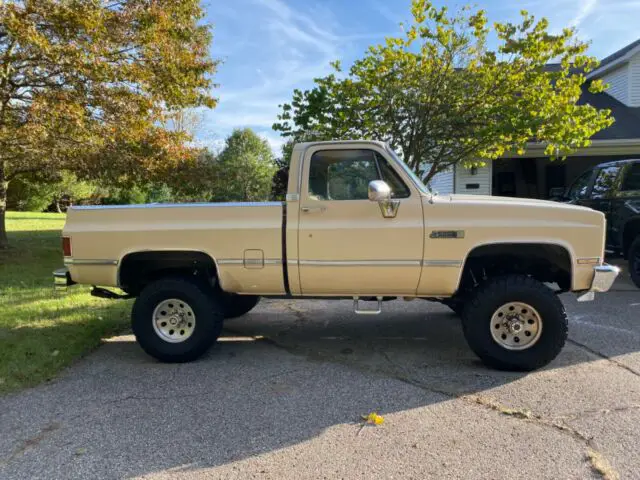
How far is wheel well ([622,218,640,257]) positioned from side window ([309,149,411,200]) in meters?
5.71

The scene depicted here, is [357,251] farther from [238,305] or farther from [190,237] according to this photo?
[238,305]

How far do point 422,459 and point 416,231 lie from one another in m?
2.02

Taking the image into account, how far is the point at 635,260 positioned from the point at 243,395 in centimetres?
724

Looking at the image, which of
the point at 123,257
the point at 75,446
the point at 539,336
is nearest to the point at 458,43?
the point at 539,336

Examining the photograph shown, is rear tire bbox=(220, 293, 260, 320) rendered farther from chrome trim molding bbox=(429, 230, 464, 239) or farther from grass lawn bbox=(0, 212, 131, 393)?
chrome trim molding bbox=(429, 230, 464, 239)

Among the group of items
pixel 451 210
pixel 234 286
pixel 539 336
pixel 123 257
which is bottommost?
pixel 539 336

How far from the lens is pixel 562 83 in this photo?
9.87m

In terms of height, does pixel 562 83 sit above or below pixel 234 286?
above

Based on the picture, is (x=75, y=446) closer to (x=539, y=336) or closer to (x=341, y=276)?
(x=341, y=276)

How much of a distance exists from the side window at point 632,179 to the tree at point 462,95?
5.37ft

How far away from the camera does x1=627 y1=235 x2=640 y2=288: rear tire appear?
7844mm

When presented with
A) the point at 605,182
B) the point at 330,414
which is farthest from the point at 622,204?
the point at 330,414

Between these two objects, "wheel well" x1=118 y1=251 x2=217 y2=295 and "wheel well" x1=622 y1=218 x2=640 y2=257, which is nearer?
"wheel well" x1=118 y1=251 x2=217 y2=295

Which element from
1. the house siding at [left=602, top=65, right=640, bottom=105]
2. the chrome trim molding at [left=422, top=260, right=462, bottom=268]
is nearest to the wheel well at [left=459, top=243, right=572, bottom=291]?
the chrome trim molding at [left=422, top=260, right=462, bottom=268]
